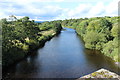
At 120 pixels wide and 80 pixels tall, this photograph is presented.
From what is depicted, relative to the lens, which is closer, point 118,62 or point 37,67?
point 37,67

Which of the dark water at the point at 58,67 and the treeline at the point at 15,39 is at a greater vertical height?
the treeline at the point at 15,39

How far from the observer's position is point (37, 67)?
18078mm

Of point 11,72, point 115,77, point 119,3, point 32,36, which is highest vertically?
point 119,3

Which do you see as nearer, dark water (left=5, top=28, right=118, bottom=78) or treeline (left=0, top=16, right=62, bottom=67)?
dark water (left=5, top=28, right=118, bottom=78)

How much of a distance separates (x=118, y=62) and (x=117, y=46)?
3.29 m

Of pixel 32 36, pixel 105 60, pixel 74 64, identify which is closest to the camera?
pixel 74 64

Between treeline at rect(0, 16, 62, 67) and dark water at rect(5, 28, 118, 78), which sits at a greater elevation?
treeline at rect(0, 16, 62, 67)

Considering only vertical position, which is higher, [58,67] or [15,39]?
[15,39]

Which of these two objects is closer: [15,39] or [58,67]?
[58,67]

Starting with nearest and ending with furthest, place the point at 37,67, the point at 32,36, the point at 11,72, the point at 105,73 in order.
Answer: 1. the point at 105,73
2. the point at 11,72
3. the point at 37,67
4. the point at 32,36

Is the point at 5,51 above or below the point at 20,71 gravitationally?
above

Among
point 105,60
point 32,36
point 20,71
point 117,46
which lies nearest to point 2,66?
point 20,71

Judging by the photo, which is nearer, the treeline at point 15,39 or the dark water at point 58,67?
the dark water at point 58,67

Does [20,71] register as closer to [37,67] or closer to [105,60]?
[37,67]
